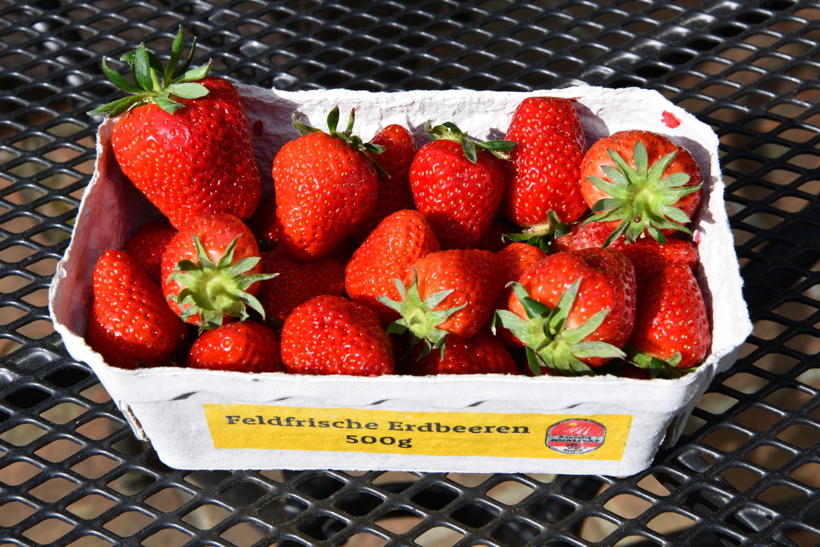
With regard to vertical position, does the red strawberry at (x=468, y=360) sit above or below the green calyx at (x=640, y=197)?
below

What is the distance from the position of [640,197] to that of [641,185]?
0.02 m

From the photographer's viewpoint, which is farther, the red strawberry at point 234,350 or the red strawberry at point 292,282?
the red strawberry at point 292,282

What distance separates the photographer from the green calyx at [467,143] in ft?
3.63

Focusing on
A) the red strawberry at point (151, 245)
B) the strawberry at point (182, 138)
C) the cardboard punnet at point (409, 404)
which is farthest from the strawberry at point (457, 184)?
the red strawberry at point (151, 245)

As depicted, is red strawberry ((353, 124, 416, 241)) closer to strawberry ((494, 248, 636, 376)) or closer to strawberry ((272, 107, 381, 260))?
strawberry ((272, 107, 381, 260))

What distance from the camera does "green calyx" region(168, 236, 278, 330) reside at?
3.15 ft

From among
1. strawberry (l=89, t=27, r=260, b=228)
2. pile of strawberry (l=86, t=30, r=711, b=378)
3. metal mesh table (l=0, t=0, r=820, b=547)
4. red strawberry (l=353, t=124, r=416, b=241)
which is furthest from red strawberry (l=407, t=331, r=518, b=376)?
strawberry (l=89, t=27, r=260, b=228)

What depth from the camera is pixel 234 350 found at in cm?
95

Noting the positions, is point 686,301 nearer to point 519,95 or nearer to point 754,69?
point 519,95

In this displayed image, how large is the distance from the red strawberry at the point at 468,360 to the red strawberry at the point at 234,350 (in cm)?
19

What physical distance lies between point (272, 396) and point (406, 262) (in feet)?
0.83

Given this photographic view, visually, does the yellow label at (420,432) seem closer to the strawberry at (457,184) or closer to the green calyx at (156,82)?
the strawberry at (457,184)

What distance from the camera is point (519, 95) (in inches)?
47.3

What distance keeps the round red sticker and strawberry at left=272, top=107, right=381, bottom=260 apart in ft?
1.30
